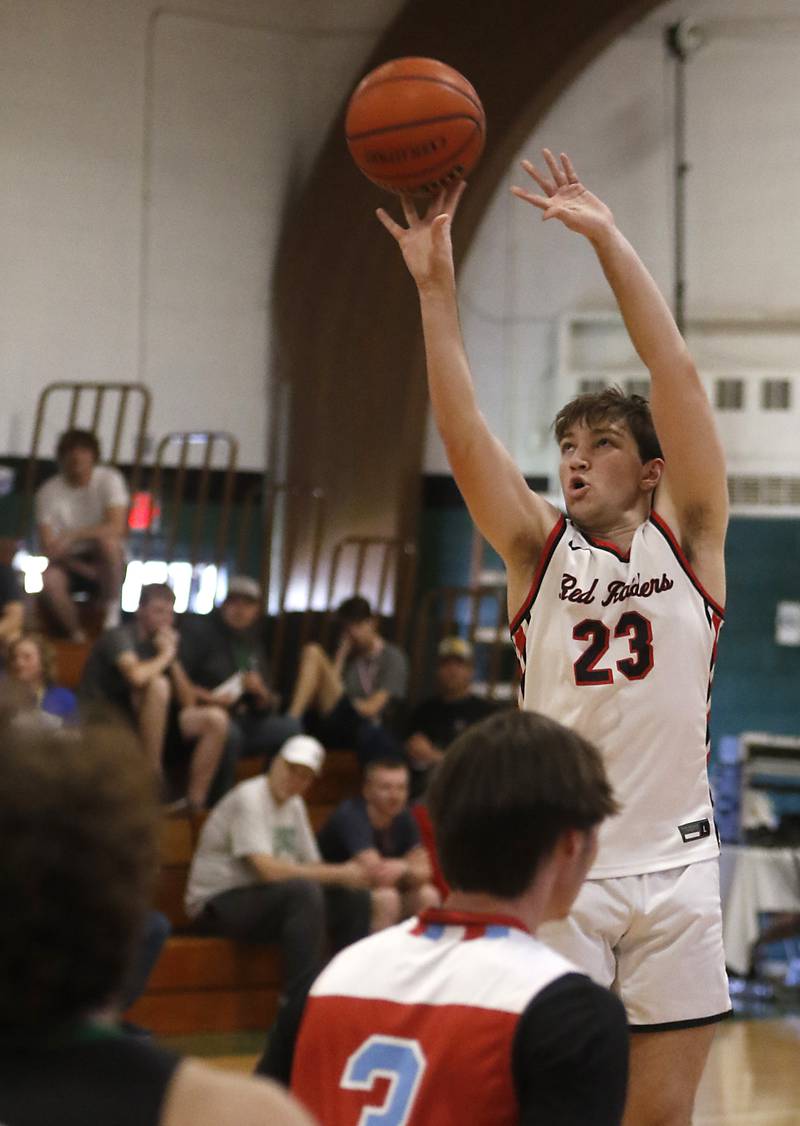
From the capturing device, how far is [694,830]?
2.74m

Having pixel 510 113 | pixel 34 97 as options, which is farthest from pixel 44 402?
pixel 510 113

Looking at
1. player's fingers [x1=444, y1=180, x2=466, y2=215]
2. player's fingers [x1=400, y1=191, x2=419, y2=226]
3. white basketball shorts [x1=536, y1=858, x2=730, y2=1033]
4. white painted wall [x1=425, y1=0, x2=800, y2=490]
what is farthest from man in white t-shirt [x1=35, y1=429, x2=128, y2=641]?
white basketball shorts [x1=536, y1=858, x2=730, y2=1033]

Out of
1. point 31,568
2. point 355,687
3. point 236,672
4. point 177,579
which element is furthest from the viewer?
point 177,579

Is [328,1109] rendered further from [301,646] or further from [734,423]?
[734,423]

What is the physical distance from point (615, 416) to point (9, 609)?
5.47 m

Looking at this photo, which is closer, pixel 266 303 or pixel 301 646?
pixel 301 646

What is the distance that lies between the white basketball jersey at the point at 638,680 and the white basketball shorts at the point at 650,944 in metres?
0.04

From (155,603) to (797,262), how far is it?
236 inches

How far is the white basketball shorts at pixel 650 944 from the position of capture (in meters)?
2.66

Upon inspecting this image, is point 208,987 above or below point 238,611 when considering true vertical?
below

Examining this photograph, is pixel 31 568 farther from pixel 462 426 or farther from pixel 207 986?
pixel 462 426

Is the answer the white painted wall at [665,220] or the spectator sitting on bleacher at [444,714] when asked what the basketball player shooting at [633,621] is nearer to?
the spectator sitting on bleacher at [444,714]

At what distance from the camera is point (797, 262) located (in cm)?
1155

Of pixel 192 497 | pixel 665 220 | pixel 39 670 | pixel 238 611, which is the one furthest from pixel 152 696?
pixel 665 220
